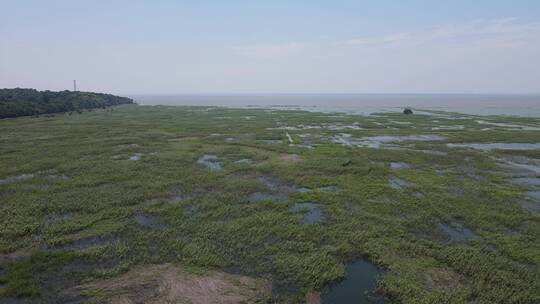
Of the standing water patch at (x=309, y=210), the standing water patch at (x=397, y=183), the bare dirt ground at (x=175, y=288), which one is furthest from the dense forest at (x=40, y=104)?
the standing water patch at (x=397, y=183)

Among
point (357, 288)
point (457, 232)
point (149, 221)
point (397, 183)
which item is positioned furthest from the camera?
point (397, 183)

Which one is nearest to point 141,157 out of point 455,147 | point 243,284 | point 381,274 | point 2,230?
point 2,230

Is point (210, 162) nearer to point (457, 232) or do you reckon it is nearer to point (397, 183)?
point (397, 183)

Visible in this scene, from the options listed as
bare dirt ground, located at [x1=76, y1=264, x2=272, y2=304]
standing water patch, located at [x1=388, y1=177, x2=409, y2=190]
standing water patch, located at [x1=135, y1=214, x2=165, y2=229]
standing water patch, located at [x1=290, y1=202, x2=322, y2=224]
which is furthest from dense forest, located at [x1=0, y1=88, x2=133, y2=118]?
standing water patch, located at [x1=388, y1=177, x2=409, y2=190]

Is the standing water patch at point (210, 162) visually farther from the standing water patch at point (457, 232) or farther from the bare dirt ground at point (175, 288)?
the standing water patch at point (457, 232)

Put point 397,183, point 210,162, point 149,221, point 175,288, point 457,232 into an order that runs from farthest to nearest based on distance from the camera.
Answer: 1. point 210,162
2. point 397,183
3. point 149,221
4. point 457,232
5. point 175,288

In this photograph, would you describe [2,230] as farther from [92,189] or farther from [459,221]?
[459,221]

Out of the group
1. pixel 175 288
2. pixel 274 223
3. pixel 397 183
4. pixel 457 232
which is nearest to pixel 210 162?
pixel 274 223
